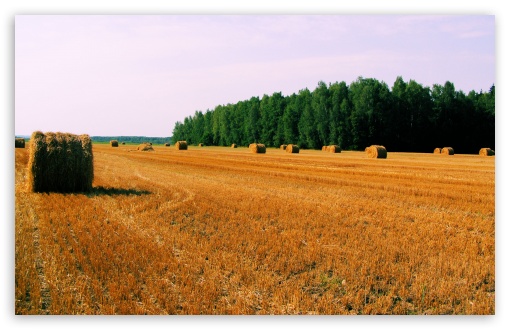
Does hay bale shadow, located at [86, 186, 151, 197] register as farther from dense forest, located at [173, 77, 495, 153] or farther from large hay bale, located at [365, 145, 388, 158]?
large hay bale, located at [365, 145, 388, 158]

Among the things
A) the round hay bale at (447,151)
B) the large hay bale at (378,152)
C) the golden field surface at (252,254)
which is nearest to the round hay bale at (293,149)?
the large hay bale at (378,152)

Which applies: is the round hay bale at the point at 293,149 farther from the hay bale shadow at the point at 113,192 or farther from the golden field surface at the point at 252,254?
the golden field surface at the point at 252,254

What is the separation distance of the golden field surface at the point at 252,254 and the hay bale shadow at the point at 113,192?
12.8 inches

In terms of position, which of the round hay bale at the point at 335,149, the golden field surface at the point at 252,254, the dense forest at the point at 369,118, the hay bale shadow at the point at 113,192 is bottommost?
the golden field surface at the point at 252,254

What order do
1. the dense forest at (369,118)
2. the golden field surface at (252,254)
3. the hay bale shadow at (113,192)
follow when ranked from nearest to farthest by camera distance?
the golden field surface at (252,254), the hay bale shadow at (113,192), the dense forest at (369,118)

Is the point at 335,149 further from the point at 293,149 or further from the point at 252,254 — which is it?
the point at 252,254

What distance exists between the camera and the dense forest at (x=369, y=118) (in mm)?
21500

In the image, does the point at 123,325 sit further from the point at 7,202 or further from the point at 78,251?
the point at 7,202

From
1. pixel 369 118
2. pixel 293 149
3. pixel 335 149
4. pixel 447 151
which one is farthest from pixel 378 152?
pixel 293 149

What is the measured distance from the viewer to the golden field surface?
4.35 m

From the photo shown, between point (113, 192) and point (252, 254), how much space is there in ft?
18.7

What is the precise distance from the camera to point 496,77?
6.40 m

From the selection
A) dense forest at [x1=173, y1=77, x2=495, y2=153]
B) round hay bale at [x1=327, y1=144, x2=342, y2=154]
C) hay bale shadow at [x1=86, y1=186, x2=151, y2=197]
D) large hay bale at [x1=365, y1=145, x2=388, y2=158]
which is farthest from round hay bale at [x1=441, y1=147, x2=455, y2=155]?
hay bale shadow at [x1=86, y1=186, x2=151, y2=197]

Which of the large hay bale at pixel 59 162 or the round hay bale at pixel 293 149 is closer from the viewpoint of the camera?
the large hay bale at pixel 59 162
